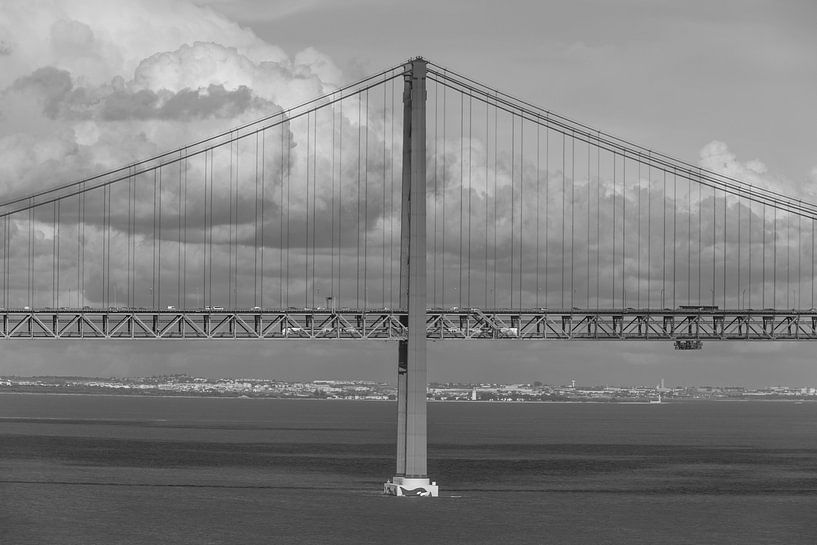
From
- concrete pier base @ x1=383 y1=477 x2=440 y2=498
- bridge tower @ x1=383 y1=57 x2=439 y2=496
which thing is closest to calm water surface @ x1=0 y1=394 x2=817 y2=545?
concrete pier base @ x1=383 y1=477 x2=440 y2=498

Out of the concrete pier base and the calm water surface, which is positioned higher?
the concrete pier base

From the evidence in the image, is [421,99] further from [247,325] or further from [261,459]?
[261,459]

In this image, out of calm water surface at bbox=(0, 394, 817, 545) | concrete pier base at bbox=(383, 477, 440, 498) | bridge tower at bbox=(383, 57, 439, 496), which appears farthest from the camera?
concrete pier base at bbox=(383, 477, 440, 498)

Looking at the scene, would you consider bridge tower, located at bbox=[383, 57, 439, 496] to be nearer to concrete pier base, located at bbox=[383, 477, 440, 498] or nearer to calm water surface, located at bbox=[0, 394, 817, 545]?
concrete pier base, located at bbox=[383, 477, 440, 498]

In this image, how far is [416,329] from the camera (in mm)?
72312

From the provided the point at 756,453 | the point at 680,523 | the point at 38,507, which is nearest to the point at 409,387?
the point at 680,523

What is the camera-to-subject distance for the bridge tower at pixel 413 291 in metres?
72.4

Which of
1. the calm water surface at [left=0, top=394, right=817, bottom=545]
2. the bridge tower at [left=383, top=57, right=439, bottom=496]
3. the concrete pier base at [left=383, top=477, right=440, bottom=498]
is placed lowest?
the calm water surface at [left=0, top=394, right=817, bottom=545]

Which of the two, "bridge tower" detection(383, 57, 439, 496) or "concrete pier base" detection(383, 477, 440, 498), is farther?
"concrete pier base" detection(383, 477, 440, 498)

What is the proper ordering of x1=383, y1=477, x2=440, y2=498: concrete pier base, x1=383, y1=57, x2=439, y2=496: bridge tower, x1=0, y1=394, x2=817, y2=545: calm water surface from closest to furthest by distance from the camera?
x1=0, y1=394, x2=817, y2=545: calm water surface → x1=383, y1=57, x2=439, y2=496: bridge tower → x1=383, y1=477, x2=440, y2=498: concrete pier base

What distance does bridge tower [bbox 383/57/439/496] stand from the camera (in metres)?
72.4

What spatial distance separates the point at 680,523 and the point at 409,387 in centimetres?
1848

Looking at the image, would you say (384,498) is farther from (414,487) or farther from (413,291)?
(413,291)

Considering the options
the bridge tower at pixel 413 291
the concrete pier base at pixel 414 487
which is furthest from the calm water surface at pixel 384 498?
the bridge tower at pixel 413 291
